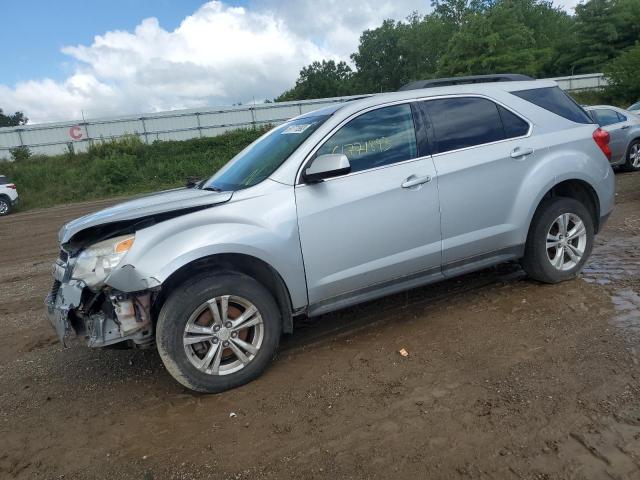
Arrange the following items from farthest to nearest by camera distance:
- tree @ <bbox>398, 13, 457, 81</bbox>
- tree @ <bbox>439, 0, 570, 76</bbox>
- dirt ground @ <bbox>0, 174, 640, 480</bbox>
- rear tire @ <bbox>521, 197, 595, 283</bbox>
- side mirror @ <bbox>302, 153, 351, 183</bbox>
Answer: tree @ <bbox>398, 13, 457, 81</bbox>, tree @ <bbox>439, 0, 570, 76</bbox>, rear tire @ <bbox>521, 197, 595, 283</bbox>, side mirror @ <bbox>302, 153, 351, 183</bbox>, dirt ground @ <bbox>0, 174, 640, 480</bbox>

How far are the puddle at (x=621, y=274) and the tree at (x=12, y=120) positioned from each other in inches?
2999

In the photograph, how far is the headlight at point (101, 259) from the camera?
3.02 m

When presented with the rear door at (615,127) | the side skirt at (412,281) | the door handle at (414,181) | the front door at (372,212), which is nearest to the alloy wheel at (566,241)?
the side skirt at (412,281)

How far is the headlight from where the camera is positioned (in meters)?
3.02

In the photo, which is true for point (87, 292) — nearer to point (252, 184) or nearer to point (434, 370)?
point (252, 184)

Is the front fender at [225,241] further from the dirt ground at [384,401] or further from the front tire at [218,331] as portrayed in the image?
the dirt ground at [384,401]

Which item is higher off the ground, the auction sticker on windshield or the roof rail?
the roof rail

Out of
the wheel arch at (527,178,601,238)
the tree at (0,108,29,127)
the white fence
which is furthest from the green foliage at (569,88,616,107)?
the tree at (0,108,29,127)

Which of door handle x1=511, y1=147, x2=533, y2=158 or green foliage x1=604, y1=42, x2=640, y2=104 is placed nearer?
door handle x1=511, y1=147, x2=533, y2=158

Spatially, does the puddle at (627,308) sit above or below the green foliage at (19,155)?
below

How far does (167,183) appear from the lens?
1030 inches

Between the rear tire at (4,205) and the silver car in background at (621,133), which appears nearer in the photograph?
the silver car in background at (621,133)

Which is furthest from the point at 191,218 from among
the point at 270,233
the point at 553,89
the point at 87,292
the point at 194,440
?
the point at 553,89

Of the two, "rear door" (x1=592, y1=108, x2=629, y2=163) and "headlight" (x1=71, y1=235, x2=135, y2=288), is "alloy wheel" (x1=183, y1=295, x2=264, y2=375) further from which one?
"rear door" (x1=592, y1=108, x2=629, y2=163)
